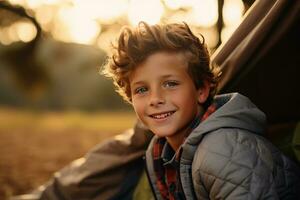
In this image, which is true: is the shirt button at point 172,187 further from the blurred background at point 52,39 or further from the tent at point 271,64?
the blurred background at point 52,39

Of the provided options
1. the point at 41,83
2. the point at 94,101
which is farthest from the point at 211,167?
the point at 94,101

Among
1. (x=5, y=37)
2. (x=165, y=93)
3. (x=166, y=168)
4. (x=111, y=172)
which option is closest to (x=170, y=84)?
(x=165, y=93)

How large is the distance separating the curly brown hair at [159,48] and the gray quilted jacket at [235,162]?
0.96ft

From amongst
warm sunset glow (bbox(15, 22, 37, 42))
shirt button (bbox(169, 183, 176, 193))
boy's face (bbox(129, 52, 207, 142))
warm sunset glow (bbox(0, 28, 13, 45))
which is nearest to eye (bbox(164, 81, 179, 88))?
boy's face (bbox(129, 52, 207, 142))

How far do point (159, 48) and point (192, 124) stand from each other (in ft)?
1.43

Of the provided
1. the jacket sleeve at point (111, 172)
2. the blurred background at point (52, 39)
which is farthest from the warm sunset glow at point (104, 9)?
the jacket sleeve at point (111, 172)

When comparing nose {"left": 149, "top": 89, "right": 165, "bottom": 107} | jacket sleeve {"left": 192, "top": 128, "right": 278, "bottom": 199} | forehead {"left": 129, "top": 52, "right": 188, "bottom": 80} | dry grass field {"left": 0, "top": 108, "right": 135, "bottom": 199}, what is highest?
forehead {"left": 129, "top": 52, "right": 188, "bottom": 80}

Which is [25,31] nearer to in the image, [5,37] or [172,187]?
[5,37]

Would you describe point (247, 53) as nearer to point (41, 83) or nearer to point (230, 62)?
point (230, 62)

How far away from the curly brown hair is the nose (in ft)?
0.67

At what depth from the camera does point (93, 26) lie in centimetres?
1079

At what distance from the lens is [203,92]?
8.70 ft

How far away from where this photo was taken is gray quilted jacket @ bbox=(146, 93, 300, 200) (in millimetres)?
2000

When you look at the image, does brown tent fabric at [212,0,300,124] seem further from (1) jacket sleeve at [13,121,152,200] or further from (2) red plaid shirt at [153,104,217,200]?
(1) jacket sleeve at [13,121,152,200]
